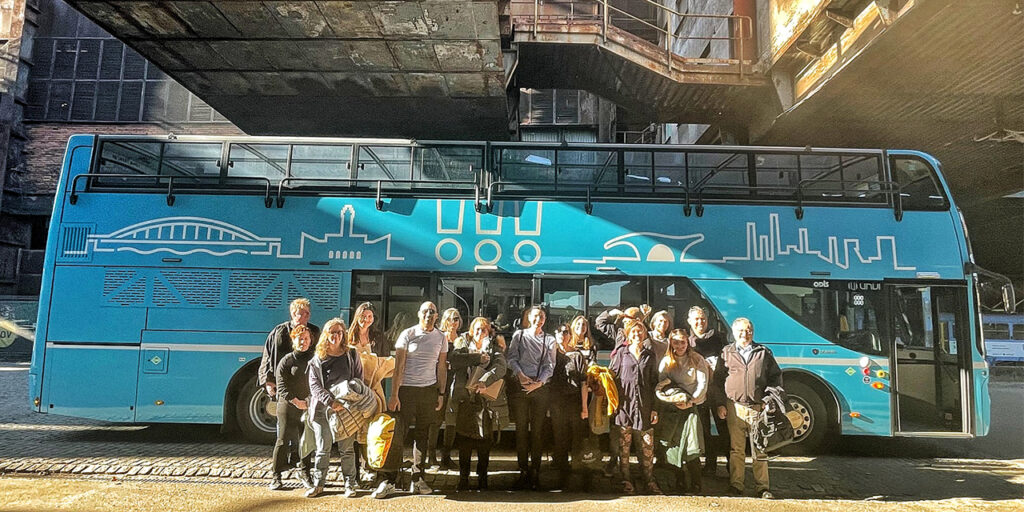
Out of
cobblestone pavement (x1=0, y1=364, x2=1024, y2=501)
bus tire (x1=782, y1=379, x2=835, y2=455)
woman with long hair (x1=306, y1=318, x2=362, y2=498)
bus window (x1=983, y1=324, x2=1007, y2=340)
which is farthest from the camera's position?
bus window (x1=983, y1=324, x2=1007, y2=340)

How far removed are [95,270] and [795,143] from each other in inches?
549

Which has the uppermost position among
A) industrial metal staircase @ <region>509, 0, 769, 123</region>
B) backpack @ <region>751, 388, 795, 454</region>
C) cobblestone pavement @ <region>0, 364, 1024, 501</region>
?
industrial metal staircase @ <region>509, 0, 769, 123</region>

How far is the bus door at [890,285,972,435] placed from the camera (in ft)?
21.9

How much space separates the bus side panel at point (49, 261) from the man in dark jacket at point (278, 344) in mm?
3710

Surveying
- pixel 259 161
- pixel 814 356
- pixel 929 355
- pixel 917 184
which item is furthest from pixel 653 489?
pixel 259 161

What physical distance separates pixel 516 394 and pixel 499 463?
1.58 m

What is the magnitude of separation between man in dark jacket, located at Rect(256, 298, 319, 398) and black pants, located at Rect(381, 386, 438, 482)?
3.74 ft

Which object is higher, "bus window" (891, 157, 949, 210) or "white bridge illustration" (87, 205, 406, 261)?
"bus window" (891, 157, 949, 210)

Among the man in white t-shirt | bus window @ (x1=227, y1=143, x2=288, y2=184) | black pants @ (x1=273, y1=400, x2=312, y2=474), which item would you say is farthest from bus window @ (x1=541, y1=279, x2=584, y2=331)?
A: bus window @ (x1=227, y1=143, x2=288, y2=184)

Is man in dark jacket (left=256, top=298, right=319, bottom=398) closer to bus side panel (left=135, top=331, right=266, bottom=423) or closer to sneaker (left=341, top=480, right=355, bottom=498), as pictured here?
sneaker (left=341, top=480, right=355, bottom=498)

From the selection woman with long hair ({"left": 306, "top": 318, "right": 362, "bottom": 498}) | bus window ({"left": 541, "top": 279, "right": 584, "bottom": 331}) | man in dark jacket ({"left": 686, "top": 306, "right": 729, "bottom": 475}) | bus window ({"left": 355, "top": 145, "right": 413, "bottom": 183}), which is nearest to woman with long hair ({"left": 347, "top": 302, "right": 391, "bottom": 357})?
woman with long hair ({"left": 306, "top": 318, "right": 362, "bottom": 498})

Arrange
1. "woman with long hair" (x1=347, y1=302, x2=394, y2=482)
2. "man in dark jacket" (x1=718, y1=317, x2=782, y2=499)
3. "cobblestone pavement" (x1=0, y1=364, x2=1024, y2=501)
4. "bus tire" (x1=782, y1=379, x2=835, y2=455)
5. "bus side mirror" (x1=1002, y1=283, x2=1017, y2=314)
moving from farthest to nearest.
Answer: "bus tire" (x1=782, y1=379, x2=835, y2=455)
"bus side mirror" (x1=1002, y1=283, x2=1017, y2=314)
"cobblestone pavement" (x1=0, y1=364, x2=1024, y2=501)
"woman with long hair" (x1=347, y1=302, x2=394, y2=482)
"man in dark jacket" (x1=718, y1=317, x2=782, y2=499)

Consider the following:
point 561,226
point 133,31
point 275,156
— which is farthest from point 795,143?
point 133,31

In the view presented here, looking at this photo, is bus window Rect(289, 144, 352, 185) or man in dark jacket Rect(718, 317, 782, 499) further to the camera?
bus window Rect(289, 144, 352, 185)
